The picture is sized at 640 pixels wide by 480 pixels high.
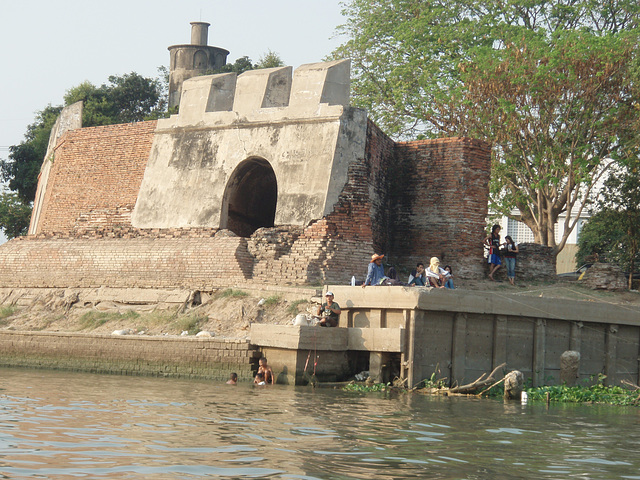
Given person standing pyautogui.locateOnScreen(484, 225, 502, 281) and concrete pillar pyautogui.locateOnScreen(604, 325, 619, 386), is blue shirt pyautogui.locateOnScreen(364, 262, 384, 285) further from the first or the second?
person standing pyautogui.locateOnScreen(484, 225, 502, 281)

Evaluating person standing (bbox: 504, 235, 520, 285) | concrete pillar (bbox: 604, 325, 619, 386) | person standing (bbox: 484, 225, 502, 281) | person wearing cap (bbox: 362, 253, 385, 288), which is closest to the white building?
person standing (bbox: 504, 235, 520, 285)

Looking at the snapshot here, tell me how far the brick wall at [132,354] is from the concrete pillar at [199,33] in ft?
127

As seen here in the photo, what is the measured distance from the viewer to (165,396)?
1184 cm

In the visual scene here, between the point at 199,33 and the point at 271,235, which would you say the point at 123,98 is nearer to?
the point at 199,33

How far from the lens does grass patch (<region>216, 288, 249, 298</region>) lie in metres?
16.7

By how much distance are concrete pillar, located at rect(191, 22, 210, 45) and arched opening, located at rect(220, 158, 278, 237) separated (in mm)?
33759

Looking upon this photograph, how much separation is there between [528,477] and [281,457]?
6.97 feet

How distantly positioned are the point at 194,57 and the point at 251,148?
3488cm

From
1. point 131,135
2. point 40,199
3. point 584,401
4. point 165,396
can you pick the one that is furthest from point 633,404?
point 40,199

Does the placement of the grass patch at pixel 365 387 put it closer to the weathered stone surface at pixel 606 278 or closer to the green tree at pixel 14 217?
the weathered stone surface at pixel 606 278

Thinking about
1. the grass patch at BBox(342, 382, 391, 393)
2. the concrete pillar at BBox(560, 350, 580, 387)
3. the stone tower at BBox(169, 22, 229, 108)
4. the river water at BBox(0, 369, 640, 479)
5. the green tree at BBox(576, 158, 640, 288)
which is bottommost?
the river water at BBox(0, 369, 640, 479)

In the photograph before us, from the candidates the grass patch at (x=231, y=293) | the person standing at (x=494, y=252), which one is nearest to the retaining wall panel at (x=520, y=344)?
the person standing at (x=494, y=252)

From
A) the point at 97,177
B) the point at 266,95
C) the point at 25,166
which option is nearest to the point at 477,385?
the point at 266,95

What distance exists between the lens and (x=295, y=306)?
15.8 meters
